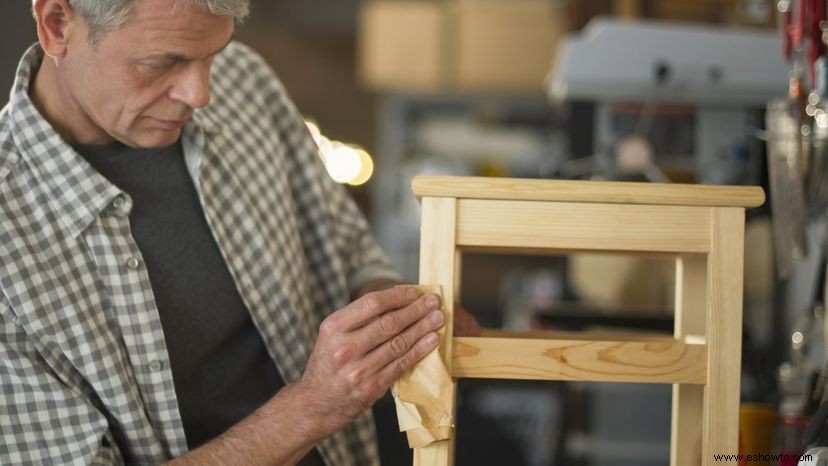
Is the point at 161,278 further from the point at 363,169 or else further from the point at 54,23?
the point at 363,169

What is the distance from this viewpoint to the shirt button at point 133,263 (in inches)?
50.6

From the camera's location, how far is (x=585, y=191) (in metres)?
1.03

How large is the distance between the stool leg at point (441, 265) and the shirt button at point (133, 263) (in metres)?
0.43

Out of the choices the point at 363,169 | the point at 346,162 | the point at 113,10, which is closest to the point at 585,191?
the point at 113,10

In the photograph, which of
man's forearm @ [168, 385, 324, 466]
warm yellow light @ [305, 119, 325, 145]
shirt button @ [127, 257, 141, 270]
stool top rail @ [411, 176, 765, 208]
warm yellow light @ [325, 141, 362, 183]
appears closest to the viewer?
stool top rail @ [411, 176, 765, 208]

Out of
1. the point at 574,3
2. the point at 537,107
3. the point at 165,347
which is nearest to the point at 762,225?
the point at 574,3

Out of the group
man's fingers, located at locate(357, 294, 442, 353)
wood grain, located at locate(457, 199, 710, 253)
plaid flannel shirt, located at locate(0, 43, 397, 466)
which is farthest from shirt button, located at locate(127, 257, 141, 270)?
wood grain, located at locate(457, 199, 710, 253)

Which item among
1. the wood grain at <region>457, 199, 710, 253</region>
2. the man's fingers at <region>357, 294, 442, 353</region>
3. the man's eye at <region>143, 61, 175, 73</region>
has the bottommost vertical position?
the man's fingers at <region>357, 294, 442, 353</region>

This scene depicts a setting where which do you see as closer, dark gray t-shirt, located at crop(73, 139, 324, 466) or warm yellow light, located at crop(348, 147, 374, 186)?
dark gray t-shirt, located at crop(73, 139, 324, 466)

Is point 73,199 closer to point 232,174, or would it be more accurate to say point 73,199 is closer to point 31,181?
point 31,181

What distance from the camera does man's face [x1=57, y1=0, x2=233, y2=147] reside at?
47.0 inches

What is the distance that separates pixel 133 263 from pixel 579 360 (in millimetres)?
592

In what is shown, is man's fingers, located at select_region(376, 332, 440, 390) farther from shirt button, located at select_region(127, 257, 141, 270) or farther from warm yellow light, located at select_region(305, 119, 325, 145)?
warm yellow light, located at select_region(305, 119, 325, 145)

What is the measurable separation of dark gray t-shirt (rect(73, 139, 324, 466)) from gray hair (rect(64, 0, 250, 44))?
0.67ft
